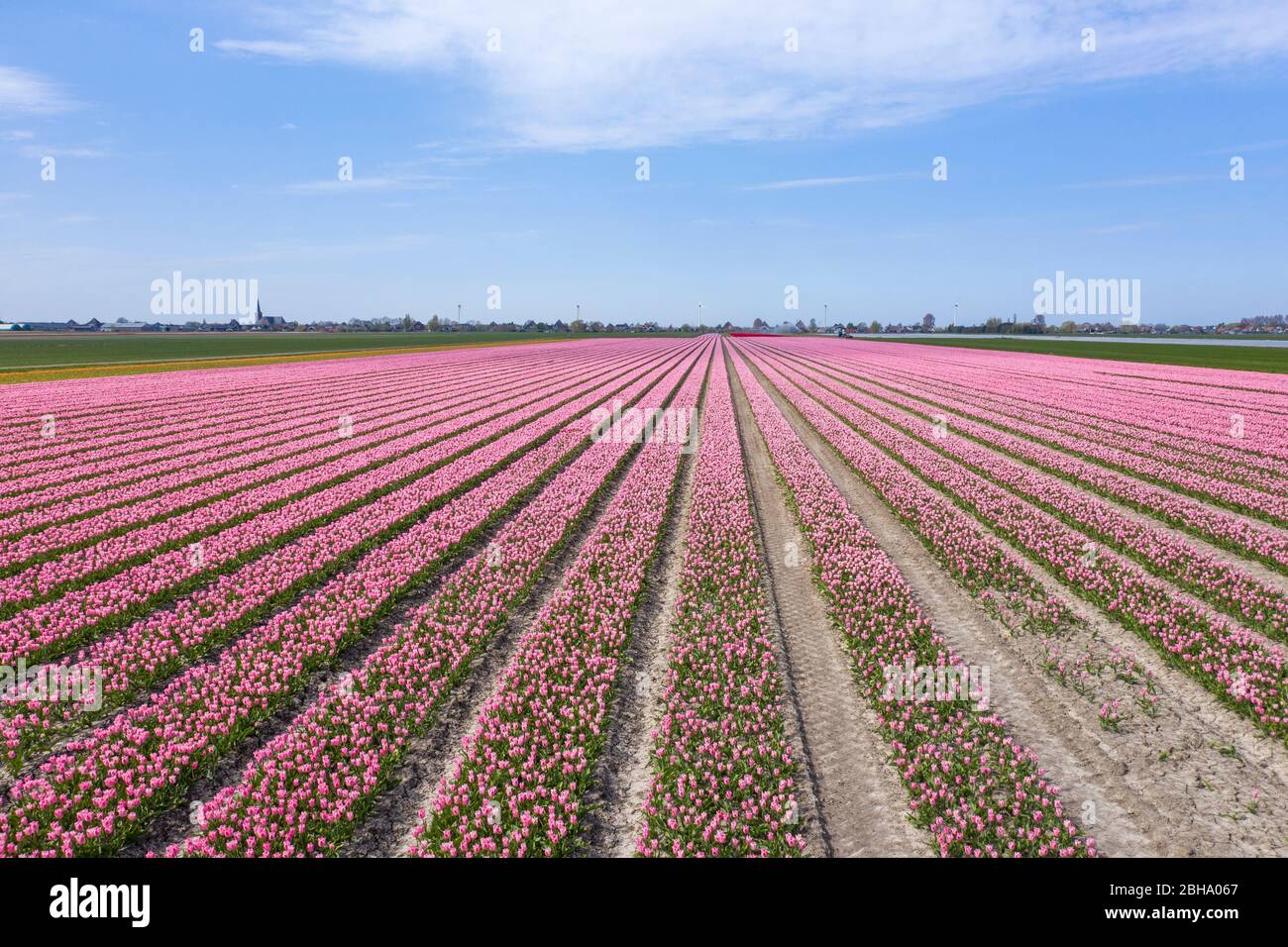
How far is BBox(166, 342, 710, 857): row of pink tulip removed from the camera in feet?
16.9

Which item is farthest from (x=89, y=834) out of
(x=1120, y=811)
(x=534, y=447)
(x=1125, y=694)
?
(x=534, y=447)

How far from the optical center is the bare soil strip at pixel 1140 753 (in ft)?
17.5

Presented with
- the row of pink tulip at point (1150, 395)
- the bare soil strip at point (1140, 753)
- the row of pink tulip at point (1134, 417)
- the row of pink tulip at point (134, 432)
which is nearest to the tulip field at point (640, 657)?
the bare soil strip at point (1140, 753)

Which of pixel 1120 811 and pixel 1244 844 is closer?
pixel 1244 844

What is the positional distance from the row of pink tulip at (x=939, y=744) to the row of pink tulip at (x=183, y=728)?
669 centimetres

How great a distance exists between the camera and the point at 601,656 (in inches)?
316

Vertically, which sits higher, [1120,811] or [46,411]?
[46,411]

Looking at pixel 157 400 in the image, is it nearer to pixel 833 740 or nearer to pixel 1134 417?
pixel 833 740

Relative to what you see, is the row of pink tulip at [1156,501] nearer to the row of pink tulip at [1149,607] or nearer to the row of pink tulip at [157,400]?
the row of pink tulip at [1149,607]

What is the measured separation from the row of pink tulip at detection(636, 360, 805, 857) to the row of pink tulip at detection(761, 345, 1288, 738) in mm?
5158

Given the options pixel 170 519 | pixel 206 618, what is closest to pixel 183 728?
pixel 206 618
